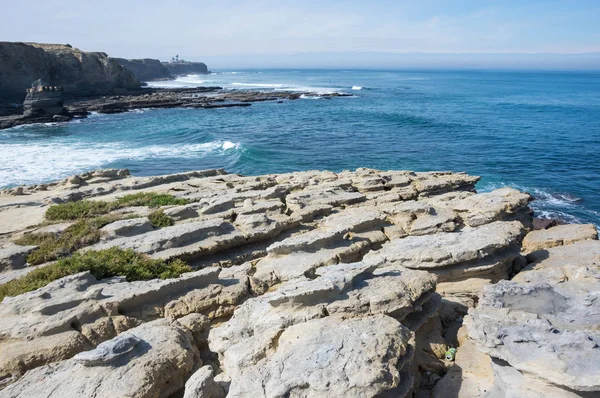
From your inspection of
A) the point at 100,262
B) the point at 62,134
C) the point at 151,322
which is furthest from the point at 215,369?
the point at 62,134

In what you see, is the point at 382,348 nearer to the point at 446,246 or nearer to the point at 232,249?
the point at 446,246

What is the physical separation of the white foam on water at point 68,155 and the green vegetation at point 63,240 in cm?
2076

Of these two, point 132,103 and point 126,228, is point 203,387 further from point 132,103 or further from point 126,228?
point 132,103

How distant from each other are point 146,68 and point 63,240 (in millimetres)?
168779

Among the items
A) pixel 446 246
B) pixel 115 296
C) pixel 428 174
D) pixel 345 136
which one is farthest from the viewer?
pixel 345 136

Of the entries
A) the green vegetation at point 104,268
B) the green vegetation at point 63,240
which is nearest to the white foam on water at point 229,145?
the green vegetation at point 63,240

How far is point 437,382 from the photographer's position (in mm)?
7246

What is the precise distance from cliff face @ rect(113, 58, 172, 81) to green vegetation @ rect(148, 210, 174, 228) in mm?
149375

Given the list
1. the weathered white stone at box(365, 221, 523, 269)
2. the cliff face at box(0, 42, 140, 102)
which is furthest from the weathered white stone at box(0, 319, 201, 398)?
the cliff face at box(0, 42, 140, 102)

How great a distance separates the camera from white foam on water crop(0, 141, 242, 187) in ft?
107

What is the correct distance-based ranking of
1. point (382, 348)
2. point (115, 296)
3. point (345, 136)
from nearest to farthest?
point (382, 348) → point (115, 296) → point (345, 136)

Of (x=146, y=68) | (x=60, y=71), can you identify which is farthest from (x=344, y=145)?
(x=146, y=68)

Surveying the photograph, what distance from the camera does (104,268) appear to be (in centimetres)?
1091

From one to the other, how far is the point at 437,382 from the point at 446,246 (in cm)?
441
